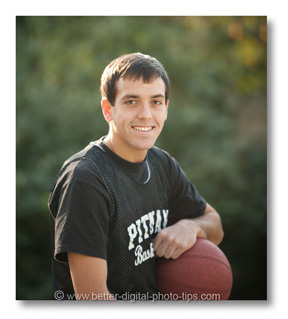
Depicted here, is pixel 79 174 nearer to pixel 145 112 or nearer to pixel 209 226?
pixel 145 112

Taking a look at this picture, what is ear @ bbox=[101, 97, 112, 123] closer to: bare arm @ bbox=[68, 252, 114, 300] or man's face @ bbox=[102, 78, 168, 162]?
man's face @ bbox=[102, 78, 168, 162]

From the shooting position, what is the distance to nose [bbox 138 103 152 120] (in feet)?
6.85

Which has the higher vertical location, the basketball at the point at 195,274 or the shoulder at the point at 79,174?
the shoulder at the point at 79,174

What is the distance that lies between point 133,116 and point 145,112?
0.06 metres

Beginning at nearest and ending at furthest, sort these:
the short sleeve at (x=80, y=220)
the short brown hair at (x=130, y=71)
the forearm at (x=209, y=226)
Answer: the short sleeve at (x=80, y=220) → the short brown hair at (x=130, y=71) → the forearm at (x=209, y=226)

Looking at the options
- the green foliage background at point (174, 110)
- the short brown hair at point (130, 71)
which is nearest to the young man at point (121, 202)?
the short brown hair at point (130, 71)

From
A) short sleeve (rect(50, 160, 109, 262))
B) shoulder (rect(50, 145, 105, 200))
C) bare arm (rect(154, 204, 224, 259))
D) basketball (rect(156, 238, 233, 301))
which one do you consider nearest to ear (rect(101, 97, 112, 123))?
shoulder (rect(50, 145, 105, 200))

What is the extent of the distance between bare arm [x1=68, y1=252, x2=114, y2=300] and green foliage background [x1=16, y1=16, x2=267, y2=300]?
114 centimetres

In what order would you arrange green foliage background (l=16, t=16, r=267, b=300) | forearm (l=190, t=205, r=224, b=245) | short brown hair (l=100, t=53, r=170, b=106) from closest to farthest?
1. short brown hair (l=100, t=53, r=170, b=106)
2. forearm (l=190, t=205, r=224, b=245)
3. green foliage background (l=16, t=16, r=267, b=300)

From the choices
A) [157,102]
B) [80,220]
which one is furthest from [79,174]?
[157,102]

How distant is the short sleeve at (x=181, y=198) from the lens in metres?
2.39

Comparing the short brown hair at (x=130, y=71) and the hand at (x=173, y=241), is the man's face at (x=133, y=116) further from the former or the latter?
the hand at (x=173, y=241)

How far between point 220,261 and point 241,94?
241cm
